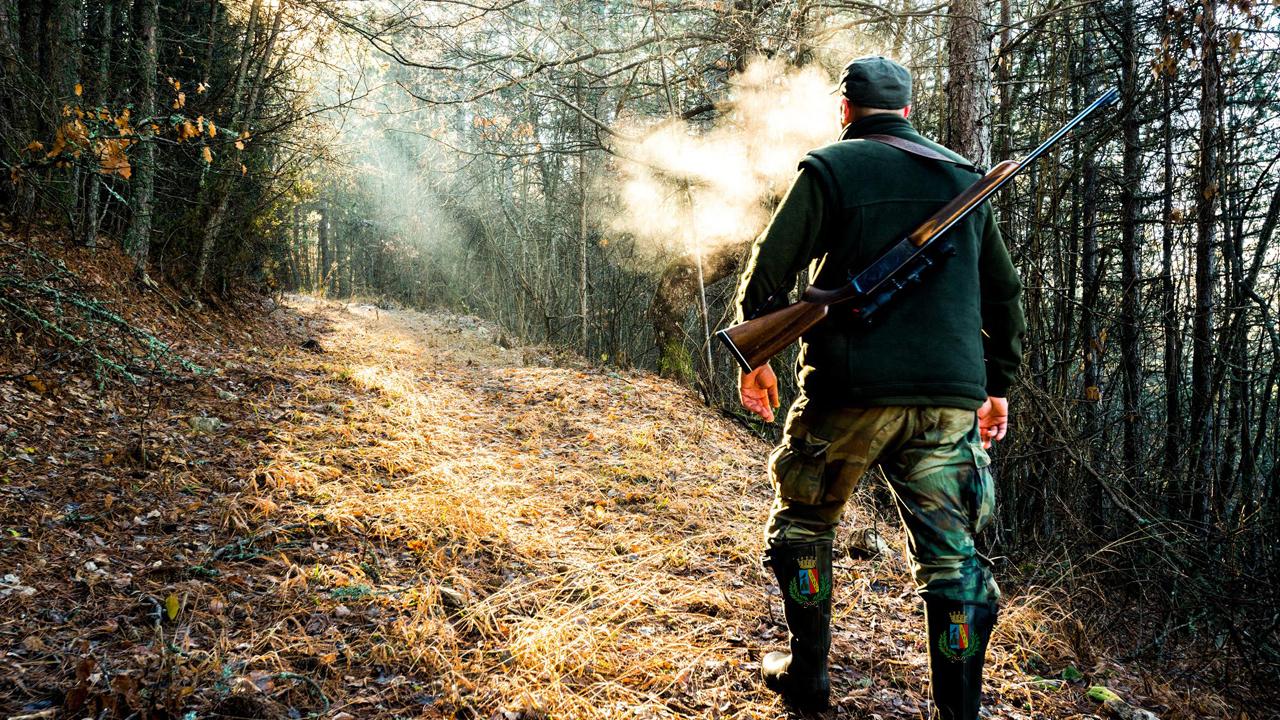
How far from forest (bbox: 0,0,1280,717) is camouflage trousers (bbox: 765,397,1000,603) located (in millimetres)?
1711

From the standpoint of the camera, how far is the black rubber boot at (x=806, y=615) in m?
2.29

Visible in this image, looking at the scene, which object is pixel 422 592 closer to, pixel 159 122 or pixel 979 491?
pixel 979 491

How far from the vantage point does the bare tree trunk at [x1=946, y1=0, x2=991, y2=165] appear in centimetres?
454

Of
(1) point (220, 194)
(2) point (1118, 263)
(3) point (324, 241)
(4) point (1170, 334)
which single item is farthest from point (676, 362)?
(3) point (324, 241)

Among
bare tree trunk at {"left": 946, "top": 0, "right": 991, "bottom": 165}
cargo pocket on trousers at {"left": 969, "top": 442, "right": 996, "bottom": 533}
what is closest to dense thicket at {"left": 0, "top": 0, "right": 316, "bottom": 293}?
cargo pocket on trousers at {"left": 969, "top": 442, "right": 996, "bottom": 533}

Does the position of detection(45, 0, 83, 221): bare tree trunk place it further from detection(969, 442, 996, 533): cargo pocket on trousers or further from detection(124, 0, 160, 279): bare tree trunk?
detection(969, 442, 996, 533): cargo pocket on trousers

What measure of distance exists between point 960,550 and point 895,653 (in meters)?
1.12

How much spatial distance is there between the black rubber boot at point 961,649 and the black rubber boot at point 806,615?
0.37 meters

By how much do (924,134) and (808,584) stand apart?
274 inches

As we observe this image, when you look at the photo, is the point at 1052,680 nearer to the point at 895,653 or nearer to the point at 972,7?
the point at 895,653

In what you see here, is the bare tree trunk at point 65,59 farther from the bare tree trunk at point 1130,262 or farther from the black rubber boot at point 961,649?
the bare tree trunk at point 1130,262

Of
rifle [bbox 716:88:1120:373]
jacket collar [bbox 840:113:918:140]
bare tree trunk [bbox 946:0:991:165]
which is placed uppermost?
bare tree trunk [bbox 946:0:991:165]

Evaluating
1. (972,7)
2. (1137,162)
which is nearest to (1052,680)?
(972,7)

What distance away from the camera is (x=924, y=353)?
2100 mm
